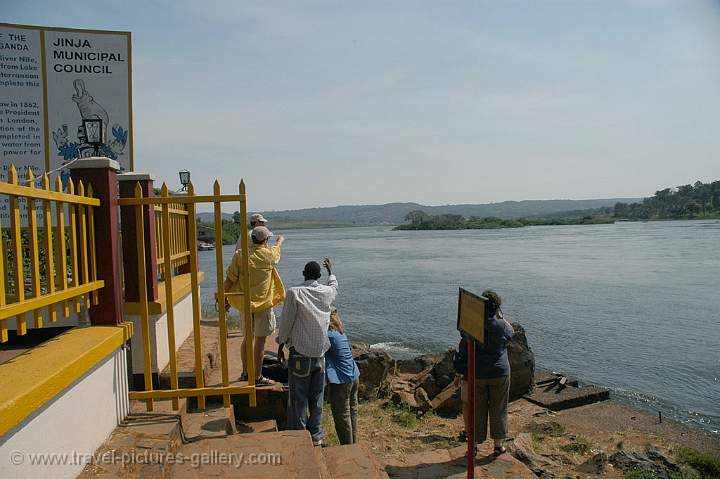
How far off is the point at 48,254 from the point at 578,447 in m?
6.45

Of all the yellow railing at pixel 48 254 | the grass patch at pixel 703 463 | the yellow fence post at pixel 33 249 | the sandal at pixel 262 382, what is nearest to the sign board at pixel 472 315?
the sandal at pixel 262 382

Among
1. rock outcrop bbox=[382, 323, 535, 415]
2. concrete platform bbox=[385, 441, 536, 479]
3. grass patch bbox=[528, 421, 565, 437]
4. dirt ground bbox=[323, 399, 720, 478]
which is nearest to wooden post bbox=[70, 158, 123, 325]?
concrete platform bbox=[385, 441, 536, 479]

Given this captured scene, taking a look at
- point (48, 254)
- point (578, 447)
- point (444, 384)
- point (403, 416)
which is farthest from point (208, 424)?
point (444, 384)

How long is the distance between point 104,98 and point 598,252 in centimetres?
4499

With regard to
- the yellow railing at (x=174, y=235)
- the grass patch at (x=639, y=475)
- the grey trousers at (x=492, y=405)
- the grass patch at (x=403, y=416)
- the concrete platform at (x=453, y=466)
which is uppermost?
the yellow railing at (x=174, y=235)

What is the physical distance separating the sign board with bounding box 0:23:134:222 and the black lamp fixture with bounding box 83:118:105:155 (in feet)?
5.66

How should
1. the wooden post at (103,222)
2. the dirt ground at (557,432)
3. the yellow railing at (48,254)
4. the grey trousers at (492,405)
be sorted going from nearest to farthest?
1. the yellow railing at (48,254)
2. the wooden post at (103,222)
3. the grey trousers at (492,405)
4. the dirt ground at (557,432)

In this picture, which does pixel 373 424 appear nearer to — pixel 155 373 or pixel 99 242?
pixel 155 373

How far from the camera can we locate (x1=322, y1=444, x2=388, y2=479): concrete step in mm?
3939

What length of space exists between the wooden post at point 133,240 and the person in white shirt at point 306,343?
115 centimetres

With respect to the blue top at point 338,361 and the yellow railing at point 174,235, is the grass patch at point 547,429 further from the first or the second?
the yellow railing at point 174,235

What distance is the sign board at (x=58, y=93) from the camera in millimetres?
6289

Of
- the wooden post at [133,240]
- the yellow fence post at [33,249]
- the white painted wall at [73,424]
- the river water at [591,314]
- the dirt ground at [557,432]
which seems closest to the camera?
the white painted wall at [73,424]

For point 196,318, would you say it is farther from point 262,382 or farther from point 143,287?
point 262,382
